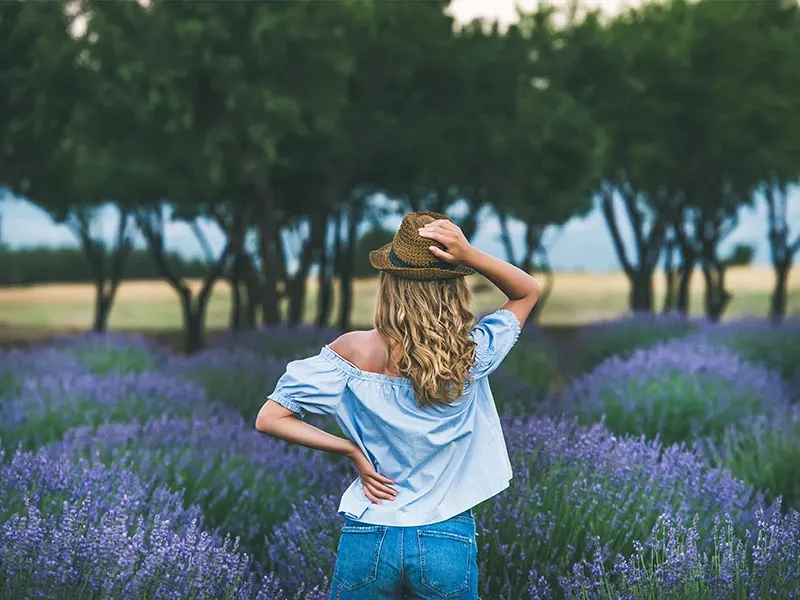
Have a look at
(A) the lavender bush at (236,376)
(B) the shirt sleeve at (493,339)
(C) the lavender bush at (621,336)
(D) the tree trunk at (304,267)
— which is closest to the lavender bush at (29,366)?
(A) the lavender bush at (236,376)

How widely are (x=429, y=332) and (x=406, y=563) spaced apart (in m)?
0.66

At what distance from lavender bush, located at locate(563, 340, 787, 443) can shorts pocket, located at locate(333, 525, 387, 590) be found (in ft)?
14.9

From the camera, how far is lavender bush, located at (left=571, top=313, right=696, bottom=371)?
13.1 metres

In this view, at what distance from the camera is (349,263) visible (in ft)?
72.2

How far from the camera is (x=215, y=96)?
1430cm

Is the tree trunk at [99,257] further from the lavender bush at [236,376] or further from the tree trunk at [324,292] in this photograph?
the lavender bush at [236,376]

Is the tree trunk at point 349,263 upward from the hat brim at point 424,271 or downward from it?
downward

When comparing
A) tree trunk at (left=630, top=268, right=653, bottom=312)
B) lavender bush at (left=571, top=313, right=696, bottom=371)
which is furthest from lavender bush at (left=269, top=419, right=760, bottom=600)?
tree trunk at (left=630, top=268, right=653, bottom=312)

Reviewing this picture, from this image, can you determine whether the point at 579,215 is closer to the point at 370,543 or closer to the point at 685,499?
the point at 685,499

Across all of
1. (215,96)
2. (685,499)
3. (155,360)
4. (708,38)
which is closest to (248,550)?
(685,499)

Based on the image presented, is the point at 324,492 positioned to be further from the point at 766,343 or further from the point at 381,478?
the point at 766,343

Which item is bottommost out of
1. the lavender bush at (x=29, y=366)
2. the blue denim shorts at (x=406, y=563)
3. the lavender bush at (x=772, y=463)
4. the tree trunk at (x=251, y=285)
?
the tree trunk at (x=251, y=285)

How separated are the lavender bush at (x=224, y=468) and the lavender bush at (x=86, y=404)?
449mm

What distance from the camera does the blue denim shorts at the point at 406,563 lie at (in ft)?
9.47
